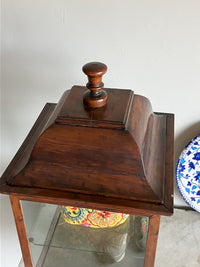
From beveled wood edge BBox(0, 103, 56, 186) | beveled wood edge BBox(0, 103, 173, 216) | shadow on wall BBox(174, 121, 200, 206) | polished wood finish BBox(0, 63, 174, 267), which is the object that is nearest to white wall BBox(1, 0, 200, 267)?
shadow on wall BBox(174, 121, 200, 206)

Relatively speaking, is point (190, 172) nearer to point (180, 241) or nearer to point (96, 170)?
point (180, 241)

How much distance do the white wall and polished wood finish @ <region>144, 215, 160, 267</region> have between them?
0.48m

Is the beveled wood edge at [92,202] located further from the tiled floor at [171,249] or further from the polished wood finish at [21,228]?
the tiled floor at [171,249]

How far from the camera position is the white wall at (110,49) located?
0.88 meters

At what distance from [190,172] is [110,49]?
0.50 metres

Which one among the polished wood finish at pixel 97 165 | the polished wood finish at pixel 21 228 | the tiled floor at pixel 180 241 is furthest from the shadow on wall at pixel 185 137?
the polished wood finish at pixel 21 228

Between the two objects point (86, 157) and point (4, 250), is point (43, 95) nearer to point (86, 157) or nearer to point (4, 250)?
point (86, 157)

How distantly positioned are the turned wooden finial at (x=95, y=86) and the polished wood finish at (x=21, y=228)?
28cm

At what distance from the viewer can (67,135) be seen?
24.9 inches

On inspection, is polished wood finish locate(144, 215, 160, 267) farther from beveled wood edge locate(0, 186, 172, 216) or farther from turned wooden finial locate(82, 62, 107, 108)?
turned wooden finial locate(82, 62, 107, 108)

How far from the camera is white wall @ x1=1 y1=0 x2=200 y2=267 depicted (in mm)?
878

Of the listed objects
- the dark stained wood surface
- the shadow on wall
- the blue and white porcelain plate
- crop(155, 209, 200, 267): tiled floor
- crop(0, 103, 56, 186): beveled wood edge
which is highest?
the dark stained wood surface

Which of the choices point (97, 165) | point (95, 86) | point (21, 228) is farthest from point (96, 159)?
point (21, 228)

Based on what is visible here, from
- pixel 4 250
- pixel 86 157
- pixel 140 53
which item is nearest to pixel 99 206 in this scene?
pixel 86 157
